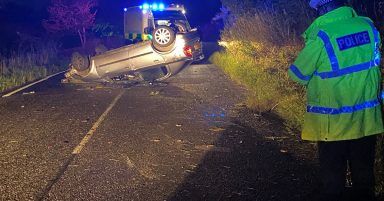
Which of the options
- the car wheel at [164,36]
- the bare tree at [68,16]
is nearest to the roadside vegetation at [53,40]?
the bare tree at [68,16]

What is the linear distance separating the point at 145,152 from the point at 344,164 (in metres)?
2.95

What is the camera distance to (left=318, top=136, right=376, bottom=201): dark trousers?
10.1 ft

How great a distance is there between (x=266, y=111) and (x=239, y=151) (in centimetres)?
233

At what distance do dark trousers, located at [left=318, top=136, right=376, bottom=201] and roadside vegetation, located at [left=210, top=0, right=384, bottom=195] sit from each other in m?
0.77

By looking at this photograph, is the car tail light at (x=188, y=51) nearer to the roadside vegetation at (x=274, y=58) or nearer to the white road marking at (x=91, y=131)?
the roadside vegetation at (x=274, y=58)

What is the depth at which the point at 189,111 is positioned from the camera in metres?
7.88

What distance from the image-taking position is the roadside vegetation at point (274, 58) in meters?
6.15

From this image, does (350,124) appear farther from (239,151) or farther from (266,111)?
(266,111)

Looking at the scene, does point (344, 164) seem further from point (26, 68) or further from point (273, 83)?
point (26, 68)

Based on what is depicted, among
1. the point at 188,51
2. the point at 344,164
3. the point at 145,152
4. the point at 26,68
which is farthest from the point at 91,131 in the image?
the point at 26,68

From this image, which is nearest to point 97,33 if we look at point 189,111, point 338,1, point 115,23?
point 115,23

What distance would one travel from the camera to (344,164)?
10.3ft

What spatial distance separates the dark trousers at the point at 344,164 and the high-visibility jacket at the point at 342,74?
11 centimetres

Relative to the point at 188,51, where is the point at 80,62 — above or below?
below
